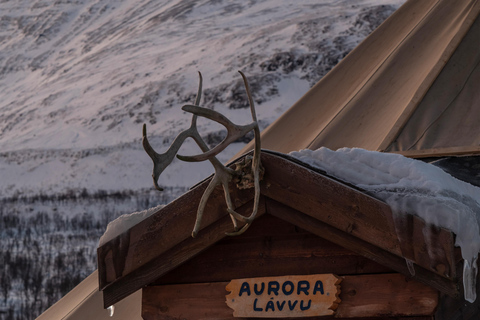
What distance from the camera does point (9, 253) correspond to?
64.7ft

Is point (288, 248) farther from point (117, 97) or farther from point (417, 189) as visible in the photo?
point (117, 97)

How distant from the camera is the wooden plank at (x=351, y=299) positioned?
2.15 meters

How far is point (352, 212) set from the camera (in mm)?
2131

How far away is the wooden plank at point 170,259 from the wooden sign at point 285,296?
173mm

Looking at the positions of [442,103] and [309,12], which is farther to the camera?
[309,12]

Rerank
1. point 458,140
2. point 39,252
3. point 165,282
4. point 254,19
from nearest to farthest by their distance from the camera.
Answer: point 165,282 → point 458,140 → point 39,252 → point 254,19

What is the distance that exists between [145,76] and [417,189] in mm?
30976

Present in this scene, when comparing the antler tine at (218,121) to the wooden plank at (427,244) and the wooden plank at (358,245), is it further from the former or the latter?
the wooden plank at (427,244)

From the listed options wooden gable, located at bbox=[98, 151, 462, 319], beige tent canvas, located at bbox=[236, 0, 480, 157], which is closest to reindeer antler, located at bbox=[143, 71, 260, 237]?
wooden gable, located at bbox=[98, 151, 462, 319]

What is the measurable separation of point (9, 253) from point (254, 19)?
68.8 ft

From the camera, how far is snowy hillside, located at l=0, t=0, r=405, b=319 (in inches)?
802

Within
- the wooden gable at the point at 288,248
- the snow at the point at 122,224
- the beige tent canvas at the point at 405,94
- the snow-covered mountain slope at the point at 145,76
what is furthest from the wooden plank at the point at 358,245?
the snow-covered mountain slope at the point at 145,76

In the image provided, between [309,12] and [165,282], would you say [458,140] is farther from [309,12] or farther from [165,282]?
[309,12]

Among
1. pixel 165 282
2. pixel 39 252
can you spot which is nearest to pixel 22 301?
pixel 39 252
